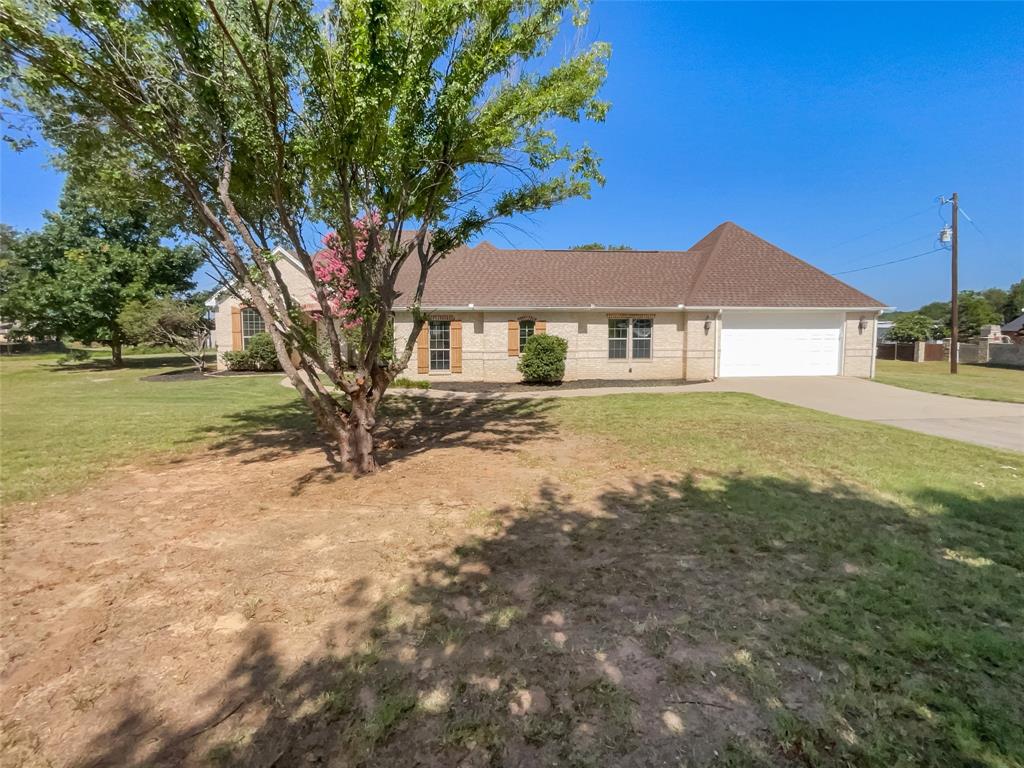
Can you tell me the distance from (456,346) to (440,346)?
0.55 m

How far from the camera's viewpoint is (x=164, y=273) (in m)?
25.2

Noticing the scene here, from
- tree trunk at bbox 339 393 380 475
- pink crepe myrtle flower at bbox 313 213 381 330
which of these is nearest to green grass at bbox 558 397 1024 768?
tree trunk at bbox 339 393 380 475

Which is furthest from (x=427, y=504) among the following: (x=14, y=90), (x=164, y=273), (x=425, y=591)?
(x=164, y=273)

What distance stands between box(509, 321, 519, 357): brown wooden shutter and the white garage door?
22.8 feet

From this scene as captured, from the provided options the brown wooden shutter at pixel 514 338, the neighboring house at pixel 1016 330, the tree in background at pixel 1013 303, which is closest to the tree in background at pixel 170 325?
the brown wooden shutter at pixel 514 338

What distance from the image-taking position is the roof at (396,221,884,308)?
17016 millimetres

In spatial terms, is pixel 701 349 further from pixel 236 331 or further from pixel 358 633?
pixel 236 331

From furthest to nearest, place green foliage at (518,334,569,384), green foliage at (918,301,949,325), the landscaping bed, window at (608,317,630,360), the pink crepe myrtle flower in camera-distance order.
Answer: green foliage at (918,301,949,325)
window at (608,317,630,360)
green foliage at (518,334,569,384)
the landscaping bed
the pink crepe myrtle flower

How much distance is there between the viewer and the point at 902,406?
36.4 ft

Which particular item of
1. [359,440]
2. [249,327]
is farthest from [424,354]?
[359,440]

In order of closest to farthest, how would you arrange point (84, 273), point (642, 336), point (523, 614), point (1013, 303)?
point (523, 614) < point (642, 336) < point (84, 273) < point (1013, 303)

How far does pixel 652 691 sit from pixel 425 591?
1563mm

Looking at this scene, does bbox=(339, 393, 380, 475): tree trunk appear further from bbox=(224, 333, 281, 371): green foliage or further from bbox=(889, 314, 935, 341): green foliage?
bbox=(889, 314, 935, 341): green foliage

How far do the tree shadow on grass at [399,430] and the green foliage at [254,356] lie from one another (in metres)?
8.74
